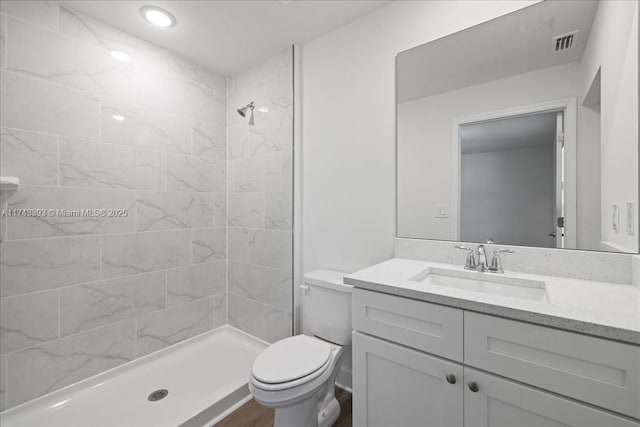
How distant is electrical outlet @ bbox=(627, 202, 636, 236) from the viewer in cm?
96

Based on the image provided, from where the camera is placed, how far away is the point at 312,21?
5.83 ft

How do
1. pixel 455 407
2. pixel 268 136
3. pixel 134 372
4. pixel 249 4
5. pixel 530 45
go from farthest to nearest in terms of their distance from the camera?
pixel 268 136
pixel 134 372
pixel 249 4
pixel 530 45
pixel 455 407

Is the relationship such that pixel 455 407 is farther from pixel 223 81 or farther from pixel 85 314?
pixel 223 81

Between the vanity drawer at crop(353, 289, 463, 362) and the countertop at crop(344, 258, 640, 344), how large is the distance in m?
0.03

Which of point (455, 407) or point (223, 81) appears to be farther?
point (223, 81)

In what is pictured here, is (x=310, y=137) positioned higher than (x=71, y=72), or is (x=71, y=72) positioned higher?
(x=71, y=72)

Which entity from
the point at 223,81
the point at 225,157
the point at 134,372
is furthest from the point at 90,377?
the point at 223,81

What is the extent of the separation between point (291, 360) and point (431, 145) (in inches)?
51.8

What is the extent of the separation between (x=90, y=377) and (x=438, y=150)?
8.04 feet

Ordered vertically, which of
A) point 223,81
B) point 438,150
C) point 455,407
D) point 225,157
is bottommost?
point 455,407

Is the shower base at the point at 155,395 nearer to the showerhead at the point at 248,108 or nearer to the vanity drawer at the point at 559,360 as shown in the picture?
the vanity drawer at the point at 559,360

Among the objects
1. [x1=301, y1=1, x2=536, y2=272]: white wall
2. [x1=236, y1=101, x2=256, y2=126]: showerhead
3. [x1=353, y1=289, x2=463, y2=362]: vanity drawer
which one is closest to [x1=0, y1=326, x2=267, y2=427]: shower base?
[x1=301, y1=1, x2=536, y2=272]: white wall

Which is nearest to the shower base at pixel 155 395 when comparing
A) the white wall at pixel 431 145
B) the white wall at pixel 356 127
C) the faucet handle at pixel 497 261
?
the white wall at pixel 356 127

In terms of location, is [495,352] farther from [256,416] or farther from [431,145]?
[256,416]
